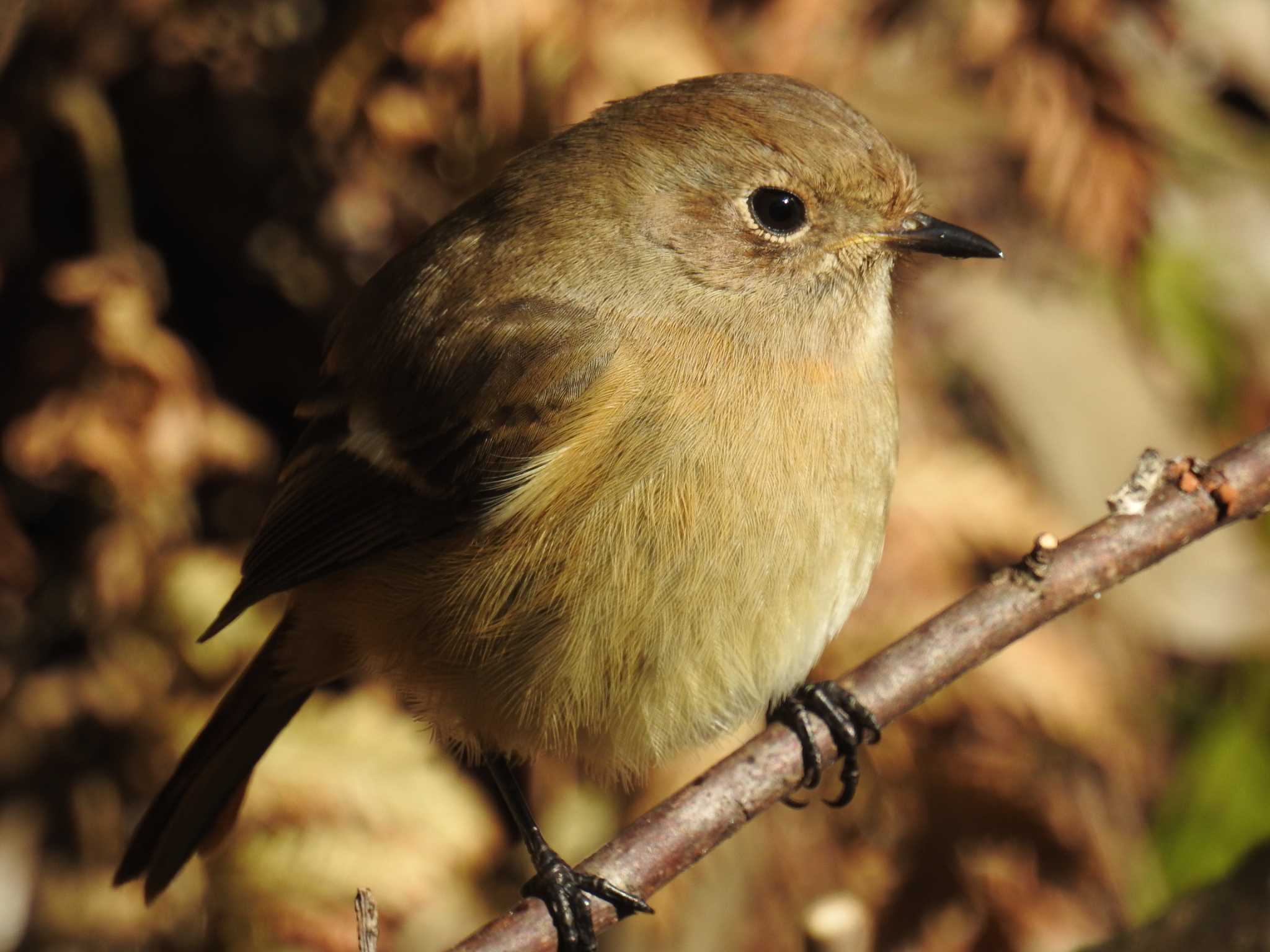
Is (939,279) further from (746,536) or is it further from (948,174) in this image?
(746,536)

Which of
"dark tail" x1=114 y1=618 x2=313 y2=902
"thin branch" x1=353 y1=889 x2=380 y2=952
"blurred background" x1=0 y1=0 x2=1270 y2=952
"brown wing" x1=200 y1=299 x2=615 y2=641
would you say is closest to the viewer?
"thin branch" x1=353 y1=889 x2=380 y2=952

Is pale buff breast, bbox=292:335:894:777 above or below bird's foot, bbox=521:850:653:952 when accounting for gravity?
above

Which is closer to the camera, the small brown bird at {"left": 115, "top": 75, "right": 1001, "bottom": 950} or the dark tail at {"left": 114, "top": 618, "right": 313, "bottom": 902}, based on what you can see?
the small brown bird at {"left": 115, "top": 75, "right": 1001, "bottom": 950}

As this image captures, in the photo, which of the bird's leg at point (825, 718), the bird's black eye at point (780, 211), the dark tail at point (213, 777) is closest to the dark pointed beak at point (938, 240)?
the bird's black eye at point (780, 211)

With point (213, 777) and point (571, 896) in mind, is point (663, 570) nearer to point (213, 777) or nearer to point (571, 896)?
point (571, 896)

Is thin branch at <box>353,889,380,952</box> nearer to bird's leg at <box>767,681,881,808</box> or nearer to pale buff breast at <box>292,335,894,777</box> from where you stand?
pale buff breast at <box>292,335,894,777</box>

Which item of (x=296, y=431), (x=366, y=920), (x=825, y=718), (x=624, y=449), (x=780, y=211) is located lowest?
(x=366, y=920)

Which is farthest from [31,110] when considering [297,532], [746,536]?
[746,536]

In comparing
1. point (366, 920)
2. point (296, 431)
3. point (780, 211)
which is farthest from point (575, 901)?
point (296, 431)

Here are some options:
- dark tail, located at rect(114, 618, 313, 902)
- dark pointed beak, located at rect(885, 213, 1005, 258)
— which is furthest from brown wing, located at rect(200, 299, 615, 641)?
dark pointed beak, located at rect(885, 213, 1005, 258)
